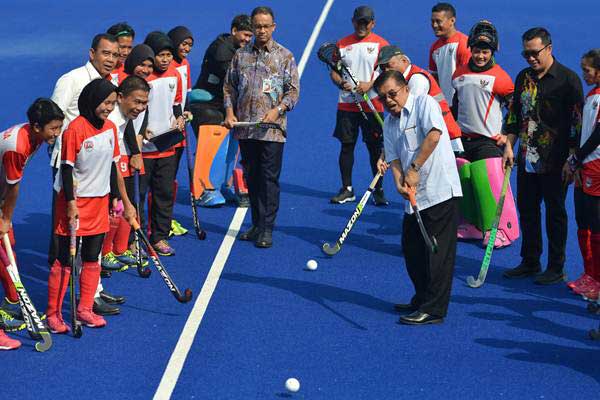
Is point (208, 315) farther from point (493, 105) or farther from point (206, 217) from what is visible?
point (493, 105)

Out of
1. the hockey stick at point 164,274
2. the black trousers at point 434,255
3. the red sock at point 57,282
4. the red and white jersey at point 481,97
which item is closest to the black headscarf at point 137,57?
the hockey stick at point 164,274

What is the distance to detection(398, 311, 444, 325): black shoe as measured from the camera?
9242 mm

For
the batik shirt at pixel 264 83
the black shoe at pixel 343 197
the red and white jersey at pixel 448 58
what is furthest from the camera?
the black shoe at pixel 343 197

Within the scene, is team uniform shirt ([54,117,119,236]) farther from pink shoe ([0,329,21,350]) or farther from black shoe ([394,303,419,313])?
black shoe ([394,303,419,313])

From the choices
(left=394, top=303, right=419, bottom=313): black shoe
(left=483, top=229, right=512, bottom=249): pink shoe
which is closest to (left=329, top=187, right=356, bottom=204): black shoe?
(left=483, top=229, right=512, bottom=249): pink shoe

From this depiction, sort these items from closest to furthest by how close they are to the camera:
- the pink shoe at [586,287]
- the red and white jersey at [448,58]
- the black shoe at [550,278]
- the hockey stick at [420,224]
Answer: the hockey stick at [420,224], the pink shoe at [586,287], the black shoe at [550,278], the red and white jersey at [448,58]

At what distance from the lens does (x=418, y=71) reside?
10.4m

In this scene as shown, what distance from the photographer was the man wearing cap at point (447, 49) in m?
11.9

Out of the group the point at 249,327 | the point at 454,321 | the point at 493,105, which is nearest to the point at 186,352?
the point at 249,327

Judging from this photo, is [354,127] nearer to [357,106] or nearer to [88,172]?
[357,106]

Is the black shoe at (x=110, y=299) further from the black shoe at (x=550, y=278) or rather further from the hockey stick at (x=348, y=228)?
the black shoe at (x=550, y=278)

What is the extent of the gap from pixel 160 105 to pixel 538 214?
378 cm

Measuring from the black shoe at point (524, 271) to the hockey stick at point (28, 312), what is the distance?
4312 millimetres

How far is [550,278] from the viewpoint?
1020 centimetres
